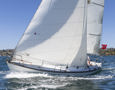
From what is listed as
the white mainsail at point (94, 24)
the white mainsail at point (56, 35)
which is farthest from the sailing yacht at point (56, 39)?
the white mainsail at point (94, 24)

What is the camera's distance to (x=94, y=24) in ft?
101

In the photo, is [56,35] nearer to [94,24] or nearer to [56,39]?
[56,39]

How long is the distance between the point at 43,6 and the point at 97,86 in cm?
1243

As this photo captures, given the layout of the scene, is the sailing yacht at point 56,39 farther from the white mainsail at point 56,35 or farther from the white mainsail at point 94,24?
the white mainsail at point 94,24

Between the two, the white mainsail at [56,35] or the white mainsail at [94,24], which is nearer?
the white mainsail at [56,35]

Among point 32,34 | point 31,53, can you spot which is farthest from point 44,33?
point 31,53

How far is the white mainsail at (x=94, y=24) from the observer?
30141mm

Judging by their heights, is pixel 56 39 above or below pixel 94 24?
below

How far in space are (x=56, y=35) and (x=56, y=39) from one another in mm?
544

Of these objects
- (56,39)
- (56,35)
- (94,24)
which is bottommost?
(56,39)

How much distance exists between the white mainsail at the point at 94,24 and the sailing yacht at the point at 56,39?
5630 millimetres

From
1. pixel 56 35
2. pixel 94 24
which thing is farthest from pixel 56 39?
pixel 94 24

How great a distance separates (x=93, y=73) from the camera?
1033 inches

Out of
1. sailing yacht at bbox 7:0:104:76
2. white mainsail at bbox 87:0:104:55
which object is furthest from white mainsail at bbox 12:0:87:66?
white mainsail at bbox 87:0:104:55
